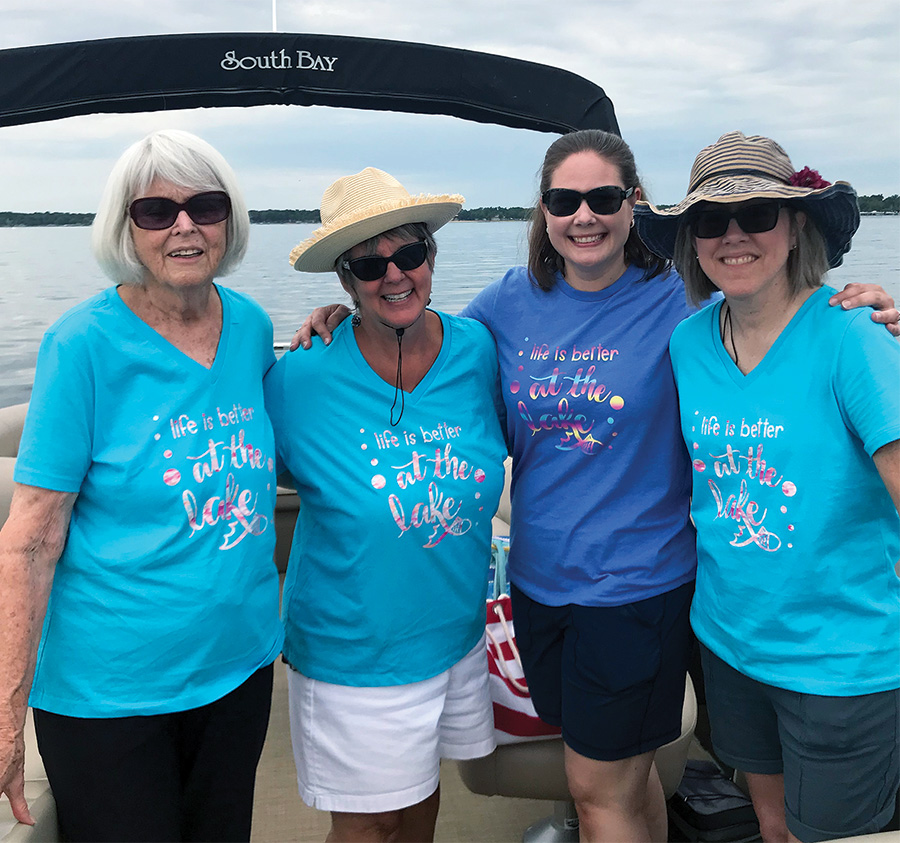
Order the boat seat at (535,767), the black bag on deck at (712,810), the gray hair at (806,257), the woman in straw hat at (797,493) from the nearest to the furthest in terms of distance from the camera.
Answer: the woman in straw hat at (797,493) < the gray hair at (806,257) < the boat seat at (535,767) < the black bag on deck at (712,810)

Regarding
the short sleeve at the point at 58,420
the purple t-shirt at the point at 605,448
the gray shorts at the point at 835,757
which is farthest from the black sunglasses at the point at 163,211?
the gray shorts at the point at 835,757

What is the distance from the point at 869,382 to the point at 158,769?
4.48 ft

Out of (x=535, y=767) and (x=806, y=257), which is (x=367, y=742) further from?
(x=806, y=257)

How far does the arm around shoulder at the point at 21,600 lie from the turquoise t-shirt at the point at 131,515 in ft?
0.12

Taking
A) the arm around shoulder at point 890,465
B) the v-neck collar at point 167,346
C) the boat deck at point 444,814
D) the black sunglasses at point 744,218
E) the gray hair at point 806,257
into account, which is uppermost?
the black sunglasses at point 744,218

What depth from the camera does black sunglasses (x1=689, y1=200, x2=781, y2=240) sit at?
4.78ft

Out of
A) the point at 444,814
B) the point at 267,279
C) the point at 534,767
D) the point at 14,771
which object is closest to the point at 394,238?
the point at 14,771

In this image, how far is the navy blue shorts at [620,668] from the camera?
5.78ft

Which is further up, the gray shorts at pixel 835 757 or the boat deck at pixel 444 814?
the gray shorts at pixel 835 757

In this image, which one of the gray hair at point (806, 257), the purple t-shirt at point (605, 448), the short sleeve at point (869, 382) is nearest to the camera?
the short sleeve at point (869, 382)

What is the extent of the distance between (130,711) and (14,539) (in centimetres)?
35

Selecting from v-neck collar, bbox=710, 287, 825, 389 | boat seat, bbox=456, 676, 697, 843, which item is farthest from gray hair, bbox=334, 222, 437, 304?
boat seat, bbox=456, 676, 697, 843

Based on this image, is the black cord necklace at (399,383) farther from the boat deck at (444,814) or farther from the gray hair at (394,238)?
the boat deck at (444,814)

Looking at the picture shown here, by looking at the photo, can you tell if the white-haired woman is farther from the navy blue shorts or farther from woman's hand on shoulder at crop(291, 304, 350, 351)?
the navy blue shorts
